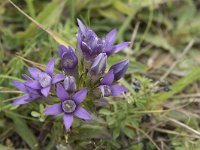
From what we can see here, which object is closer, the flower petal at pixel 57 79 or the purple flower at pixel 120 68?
the flower petal at pixel 57 79

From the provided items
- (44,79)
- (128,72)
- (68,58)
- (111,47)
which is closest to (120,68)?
(111,47)

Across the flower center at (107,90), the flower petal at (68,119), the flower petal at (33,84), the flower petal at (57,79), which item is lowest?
the flower petal at (68,119)

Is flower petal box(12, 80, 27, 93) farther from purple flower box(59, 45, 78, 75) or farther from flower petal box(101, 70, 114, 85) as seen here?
flower petal box(101, 70, 114, 85)

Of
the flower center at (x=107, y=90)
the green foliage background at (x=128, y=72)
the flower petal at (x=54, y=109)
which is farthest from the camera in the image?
the green foliage background at (x=128, y=72)

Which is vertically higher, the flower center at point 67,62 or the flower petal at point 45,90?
the flower center at point 67,62

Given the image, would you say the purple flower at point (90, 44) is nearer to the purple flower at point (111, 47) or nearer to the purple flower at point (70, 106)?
the purple flower at point (111, 47)

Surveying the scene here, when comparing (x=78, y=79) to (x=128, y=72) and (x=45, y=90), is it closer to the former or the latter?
(x=45, y=90)

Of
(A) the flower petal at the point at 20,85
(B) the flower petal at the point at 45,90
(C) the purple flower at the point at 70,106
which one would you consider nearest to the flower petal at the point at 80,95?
(C) the purple flower at the point at 70,106

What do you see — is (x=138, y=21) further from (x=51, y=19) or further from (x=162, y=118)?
(x=162, y=118)

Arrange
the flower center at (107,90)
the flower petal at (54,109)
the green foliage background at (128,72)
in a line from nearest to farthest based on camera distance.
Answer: the flower petal at (54,109)
the flower center at (107,90)
the green foliage background at (128,72)
